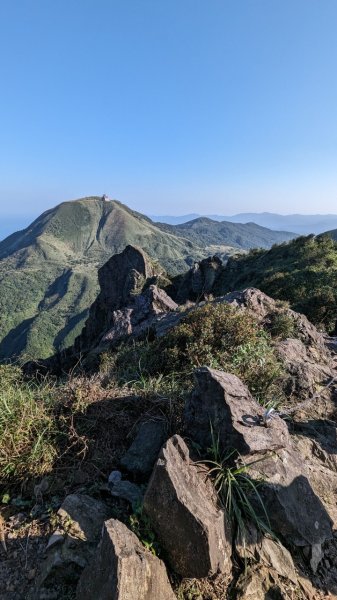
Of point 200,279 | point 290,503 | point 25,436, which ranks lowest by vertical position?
point 200,279

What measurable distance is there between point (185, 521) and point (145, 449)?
1223mm

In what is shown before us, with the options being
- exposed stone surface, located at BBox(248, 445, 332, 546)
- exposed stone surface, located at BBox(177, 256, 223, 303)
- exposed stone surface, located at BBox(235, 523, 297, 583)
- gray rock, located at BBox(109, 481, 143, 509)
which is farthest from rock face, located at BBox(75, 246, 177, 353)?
exposed stone surface, located at BBox(235, 523, 297, 583)

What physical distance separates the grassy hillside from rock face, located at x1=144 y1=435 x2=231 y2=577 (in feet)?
44.5

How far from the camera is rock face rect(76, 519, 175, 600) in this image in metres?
2.84

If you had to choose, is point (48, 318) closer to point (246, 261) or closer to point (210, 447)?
point (246, 261)

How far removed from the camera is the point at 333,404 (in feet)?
22.2

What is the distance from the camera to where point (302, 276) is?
1135 inches

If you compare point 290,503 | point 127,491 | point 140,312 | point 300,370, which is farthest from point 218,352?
point 140,312

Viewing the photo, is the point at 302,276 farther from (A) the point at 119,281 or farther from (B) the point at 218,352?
(A) the point at 119,281

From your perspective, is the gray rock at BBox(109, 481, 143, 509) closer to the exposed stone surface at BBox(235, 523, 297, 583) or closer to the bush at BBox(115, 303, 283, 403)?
the exposed stone surface at BBox(235, 523, 297, 583)

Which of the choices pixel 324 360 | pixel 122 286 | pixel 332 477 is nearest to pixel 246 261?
pixel 122 286

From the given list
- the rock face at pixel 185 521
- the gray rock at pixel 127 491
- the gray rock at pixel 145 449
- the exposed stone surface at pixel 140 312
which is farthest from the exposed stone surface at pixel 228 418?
the exposed stone surface at pixel 140 312

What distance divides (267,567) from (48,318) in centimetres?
19690

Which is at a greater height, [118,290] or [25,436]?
[25,436]
